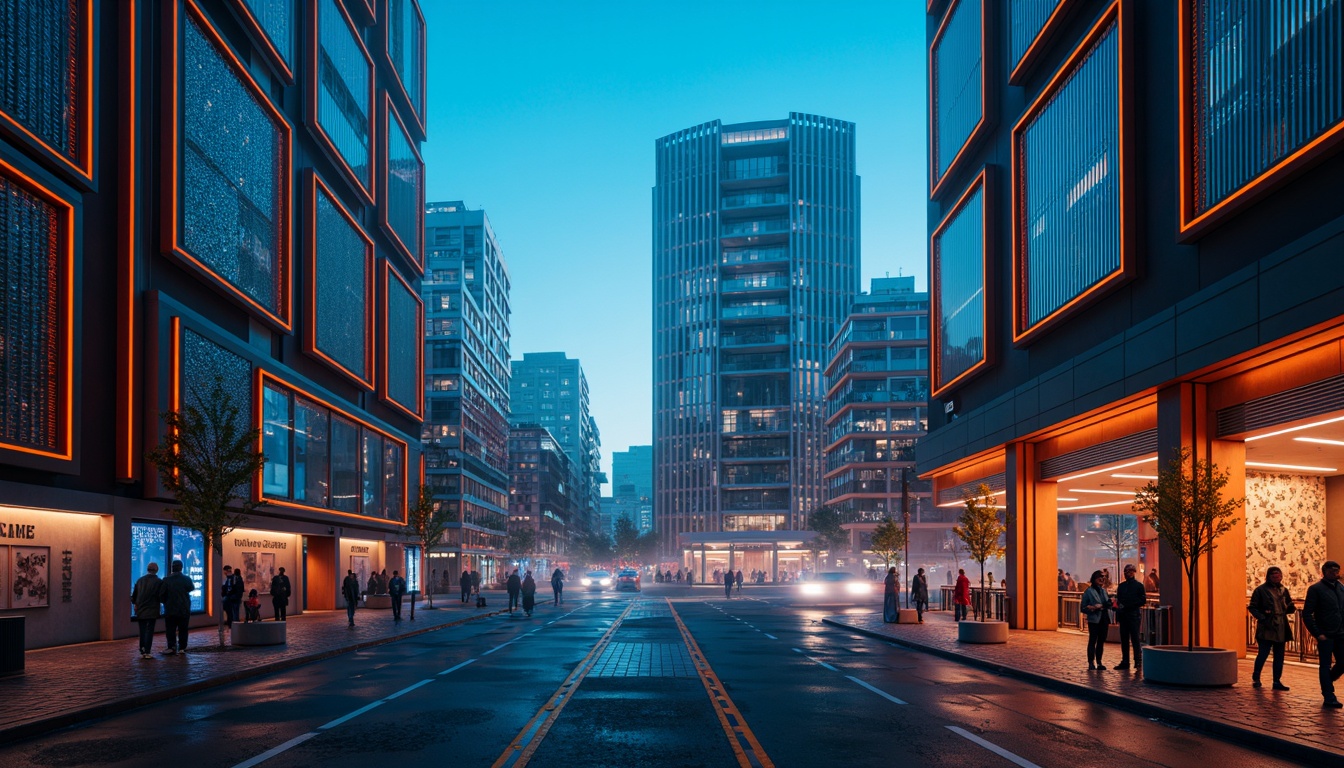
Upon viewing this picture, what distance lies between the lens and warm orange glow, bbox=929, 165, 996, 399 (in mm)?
36969

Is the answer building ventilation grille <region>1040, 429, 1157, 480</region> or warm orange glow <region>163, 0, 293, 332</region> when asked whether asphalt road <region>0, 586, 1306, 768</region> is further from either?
warm orange glow <region>163, 0, 293, 332</region>

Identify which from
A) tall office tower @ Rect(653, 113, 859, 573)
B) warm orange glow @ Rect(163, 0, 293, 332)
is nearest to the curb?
warm orange glow @ Rect(163, 0, 293, 332)

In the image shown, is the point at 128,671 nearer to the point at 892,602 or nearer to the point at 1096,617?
the point at 1096,617

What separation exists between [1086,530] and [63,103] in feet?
330

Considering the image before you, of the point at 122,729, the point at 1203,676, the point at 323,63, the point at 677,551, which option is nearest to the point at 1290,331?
the point at 1203,676

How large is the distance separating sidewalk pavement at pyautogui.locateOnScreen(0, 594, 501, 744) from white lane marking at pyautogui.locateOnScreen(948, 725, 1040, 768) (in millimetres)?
10611

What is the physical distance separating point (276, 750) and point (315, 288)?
36.7 metres

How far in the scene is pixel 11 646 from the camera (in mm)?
19062

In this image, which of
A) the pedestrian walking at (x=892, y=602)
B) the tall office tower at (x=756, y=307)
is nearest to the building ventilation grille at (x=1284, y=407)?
the pedestrian walking at (x=892, y=602)

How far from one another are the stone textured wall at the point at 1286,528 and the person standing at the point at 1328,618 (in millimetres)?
11834

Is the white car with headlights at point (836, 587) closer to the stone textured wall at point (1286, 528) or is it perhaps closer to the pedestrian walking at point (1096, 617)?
the stone textured wall at point (1286, 528)

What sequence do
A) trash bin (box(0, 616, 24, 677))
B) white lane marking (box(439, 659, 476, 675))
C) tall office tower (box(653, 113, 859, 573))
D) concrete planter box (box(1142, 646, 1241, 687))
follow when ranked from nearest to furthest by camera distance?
1. concrete planter box (box(1142, 646, 1241, 687))
2. trash bin (box(0, 616, 24, 677))
3. white lane marking (box(439, 659, 476, 675))
4. tall office tower (box(653, 113, 859, 573))

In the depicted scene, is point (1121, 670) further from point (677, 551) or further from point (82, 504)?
point (677, 551)

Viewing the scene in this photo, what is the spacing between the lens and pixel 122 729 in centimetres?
1339
